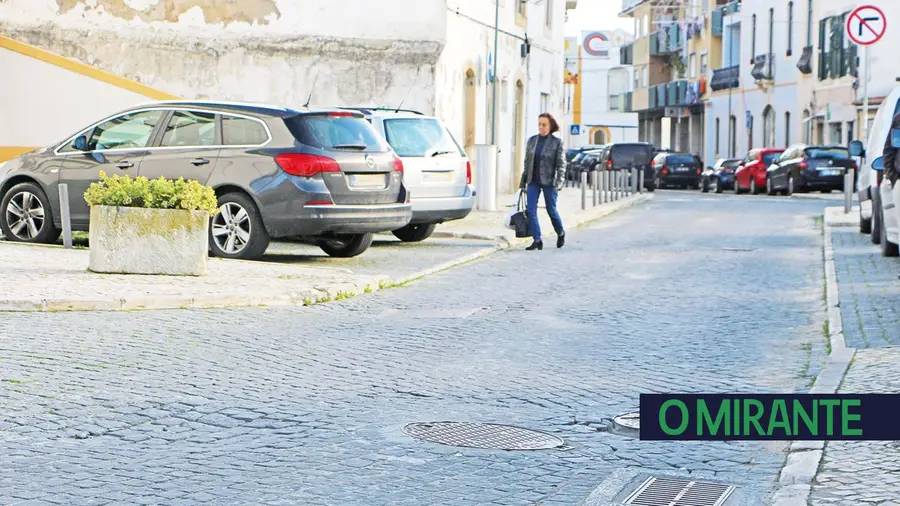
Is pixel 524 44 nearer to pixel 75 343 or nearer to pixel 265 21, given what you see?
pixel 265 21

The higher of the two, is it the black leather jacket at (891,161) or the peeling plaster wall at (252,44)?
the peeling plaster wall at (252,44)

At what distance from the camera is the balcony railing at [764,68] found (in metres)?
63.0

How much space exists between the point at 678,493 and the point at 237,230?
10.4 meters

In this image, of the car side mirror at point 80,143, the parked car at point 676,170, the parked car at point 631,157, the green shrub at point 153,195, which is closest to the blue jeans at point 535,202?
the car side mirror at point 80,143

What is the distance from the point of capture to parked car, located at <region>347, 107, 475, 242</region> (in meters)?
18.8

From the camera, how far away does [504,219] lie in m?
20.2

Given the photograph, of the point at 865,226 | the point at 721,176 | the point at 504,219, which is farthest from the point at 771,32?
the point at 504,219

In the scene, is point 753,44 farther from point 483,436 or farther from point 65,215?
point 483,436

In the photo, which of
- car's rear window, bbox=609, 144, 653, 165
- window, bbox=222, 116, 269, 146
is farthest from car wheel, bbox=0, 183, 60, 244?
car's rear window, bbox=609, 144, 653, 165

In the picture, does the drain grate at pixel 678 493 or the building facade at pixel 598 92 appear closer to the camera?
the drain grate at pixel 678 493

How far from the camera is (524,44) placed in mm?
37656

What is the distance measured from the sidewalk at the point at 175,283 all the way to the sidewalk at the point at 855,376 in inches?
155

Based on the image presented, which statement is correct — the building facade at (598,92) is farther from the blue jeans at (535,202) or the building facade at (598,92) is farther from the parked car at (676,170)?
the blue jeans at (535,202)

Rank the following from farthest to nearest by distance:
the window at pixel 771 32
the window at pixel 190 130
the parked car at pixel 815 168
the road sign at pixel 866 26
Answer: the window at pixel 771 32, the parked car at pixel 815 168, the road sign at pixel 866 26, the window at pixel 190 130
